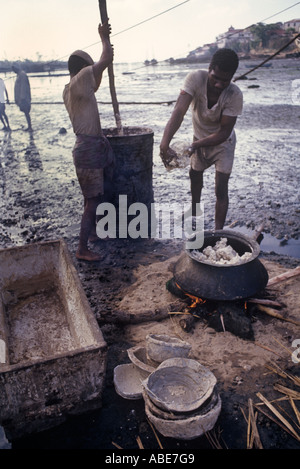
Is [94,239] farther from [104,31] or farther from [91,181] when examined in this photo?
[104,31]

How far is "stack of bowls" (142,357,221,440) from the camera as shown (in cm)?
220

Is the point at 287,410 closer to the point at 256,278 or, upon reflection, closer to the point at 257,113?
the point at 256,278

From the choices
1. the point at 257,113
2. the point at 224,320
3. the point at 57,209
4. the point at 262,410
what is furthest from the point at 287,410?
the point at 257,113

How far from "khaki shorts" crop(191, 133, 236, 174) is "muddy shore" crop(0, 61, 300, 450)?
3.71 feet

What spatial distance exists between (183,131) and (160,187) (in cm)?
582

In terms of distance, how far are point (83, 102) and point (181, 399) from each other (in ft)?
11.5

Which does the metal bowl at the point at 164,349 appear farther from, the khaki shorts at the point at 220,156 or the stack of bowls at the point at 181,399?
the khaki shorts at the point at 220,156

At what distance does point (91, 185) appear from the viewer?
177 inches

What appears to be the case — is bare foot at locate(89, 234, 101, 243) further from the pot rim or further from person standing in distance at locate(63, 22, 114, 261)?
the pot rim

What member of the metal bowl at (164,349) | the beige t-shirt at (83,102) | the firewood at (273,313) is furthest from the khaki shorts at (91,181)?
the firewood at (273,313)

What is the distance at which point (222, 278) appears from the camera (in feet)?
10.5

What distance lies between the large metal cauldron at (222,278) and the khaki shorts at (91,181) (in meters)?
1.70

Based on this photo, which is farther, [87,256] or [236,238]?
[87,256]

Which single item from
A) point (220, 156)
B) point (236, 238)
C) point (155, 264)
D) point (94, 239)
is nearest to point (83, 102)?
point (220, 156)
